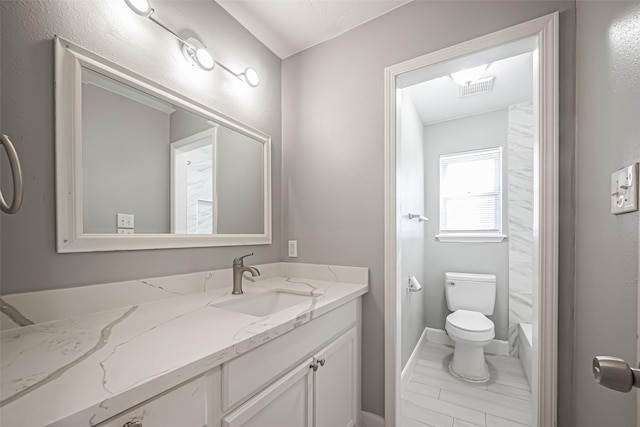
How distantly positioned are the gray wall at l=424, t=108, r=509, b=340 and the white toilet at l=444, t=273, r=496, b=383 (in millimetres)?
141

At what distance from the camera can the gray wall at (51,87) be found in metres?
0.80

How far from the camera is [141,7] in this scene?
1.06 m

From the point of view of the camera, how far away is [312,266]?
1760mm

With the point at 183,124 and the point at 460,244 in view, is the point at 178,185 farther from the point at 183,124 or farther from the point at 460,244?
the point at 460,244

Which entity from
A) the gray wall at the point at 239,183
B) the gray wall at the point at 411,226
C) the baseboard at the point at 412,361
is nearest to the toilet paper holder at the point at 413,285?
the gray wall at the point at 411,226

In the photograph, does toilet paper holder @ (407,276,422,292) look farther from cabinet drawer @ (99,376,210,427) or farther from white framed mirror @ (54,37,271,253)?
cabinet drawer @ (99,376,210,427)

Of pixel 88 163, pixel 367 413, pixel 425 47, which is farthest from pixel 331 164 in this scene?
pixel 367 413

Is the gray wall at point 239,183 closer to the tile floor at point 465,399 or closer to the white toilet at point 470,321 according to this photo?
the tile floor at point 465,399

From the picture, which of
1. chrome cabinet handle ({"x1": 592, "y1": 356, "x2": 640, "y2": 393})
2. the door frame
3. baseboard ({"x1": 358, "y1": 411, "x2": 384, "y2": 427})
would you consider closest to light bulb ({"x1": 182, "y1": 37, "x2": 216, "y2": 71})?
the door frame

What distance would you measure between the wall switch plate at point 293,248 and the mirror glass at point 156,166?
1.06ft

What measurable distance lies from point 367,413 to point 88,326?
4.87 feet

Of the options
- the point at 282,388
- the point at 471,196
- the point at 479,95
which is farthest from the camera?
the point at 471,196

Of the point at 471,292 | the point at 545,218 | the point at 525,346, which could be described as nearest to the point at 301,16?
the point at 545,218

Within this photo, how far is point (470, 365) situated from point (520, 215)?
1.51 metres
